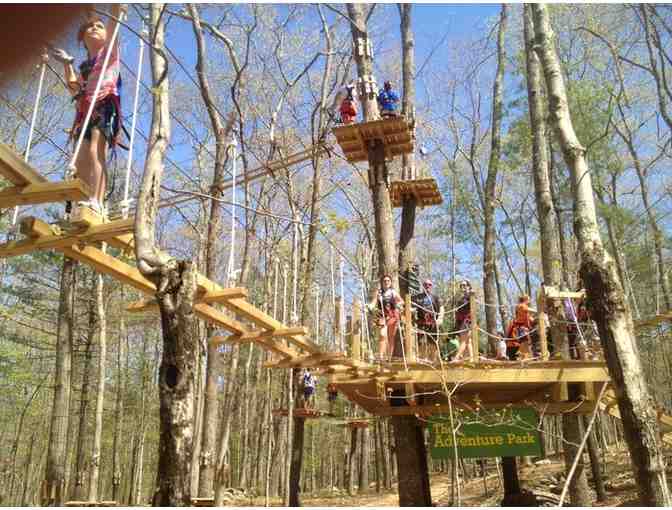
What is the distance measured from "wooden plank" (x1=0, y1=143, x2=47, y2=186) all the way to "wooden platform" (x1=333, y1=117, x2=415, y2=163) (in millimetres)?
5307

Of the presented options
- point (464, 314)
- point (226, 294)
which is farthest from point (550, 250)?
point (226, 294)

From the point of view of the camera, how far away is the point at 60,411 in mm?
7754

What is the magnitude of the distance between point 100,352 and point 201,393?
498 cm

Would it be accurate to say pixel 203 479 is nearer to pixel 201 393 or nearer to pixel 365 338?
pixel 365 338

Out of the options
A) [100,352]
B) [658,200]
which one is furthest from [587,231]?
[658,200]

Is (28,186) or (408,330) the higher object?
(28,186)

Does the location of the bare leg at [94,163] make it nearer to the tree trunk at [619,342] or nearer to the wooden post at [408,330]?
the tree trunk at [619,342]

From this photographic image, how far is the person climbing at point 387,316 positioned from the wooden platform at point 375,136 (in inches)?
79.0

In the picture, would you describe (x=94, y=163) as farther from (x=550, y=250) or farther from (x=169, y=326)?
(x=550, y=250)

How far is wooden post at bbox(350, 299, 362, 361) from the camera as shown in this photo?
644 cm

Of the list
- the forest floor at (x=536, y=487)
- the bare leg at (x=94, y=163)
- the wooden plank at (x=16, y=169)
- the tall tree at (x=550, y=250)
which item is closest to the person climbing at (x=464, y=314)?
the tall tree at (x=550, y=250)

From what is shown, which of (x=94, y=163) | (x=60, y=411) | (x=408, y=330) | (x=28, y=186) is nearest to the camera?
(x=28, y=186)

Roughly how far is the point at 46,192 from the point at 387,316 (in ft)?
16.3

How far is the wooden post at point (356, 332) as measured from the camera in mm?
6438
